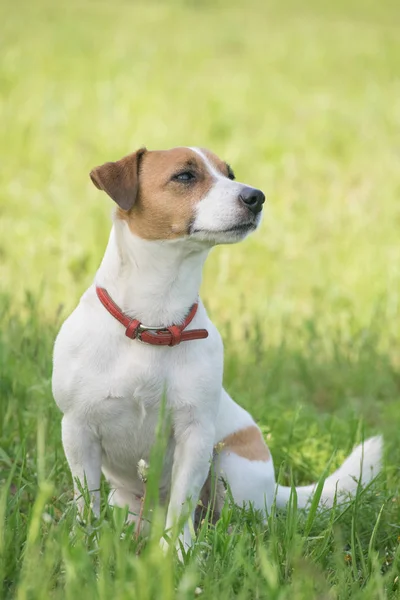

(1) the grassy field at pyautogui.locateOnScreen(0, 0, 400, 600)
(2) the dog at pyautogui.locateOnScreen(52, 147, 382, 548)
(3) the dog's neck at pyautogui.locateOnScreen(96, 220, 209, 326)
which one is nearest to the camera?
(1) the grassy field at pyautogui.locateOnScreen(0, 0, 400, 600)

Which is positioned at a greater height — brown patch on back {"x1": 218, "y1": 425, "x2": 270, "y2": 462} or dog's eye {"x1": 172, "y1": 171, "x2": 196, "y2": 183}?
dog's eye {"x1": 172, "y1": 171, "x2": 196, "y2": 183}

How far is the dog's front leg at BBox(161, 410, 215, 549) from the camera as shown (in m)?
3.21

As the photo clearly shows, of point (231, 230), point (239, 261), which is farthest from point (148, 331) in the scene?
point (239, 261)

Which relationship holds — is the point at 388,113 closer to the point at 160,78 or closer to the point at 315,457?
the point at 160,78

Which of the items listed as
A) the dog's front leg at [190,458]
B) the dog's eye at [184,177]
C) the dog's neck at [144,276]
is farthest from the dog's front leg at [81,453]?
the dog's eye at [184,177]

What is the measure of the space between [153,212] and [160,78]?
823 cm

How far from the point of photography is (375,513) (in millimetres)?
3430

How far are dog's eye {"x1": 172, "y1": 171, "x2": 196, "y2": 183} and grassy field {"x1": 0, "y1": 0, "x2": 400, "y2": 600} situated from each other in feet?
3.37

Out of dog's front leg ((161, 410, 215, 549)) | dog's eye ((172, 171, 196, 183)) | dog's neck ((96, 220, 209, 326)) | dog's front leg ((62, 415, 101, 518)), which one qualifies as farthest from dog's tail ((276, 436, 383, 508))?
dog's eye ((172, 171, 196, 183))

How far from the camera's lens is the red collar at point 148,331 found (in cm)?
322

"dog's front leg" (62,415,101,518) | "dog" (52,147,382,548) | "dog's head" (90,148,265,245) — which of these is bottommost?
"dog's front leg" (62,415,101,518)

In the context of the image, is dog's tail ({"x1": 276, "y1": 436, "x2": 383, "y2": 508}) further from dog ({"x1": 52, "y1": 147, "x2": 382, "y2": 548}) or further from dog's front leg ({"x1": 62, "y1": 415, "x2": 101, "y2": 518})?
dog's front leg ({"x1": 62, "y1": 415, "x2": 101, "y2": 518})

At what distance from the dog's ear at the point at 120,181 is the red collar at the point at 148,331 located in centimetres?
35

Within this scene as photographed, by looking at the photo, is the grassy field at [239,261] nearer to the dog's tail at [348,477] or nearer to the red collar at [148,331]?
the dog's tail at [348,477]
